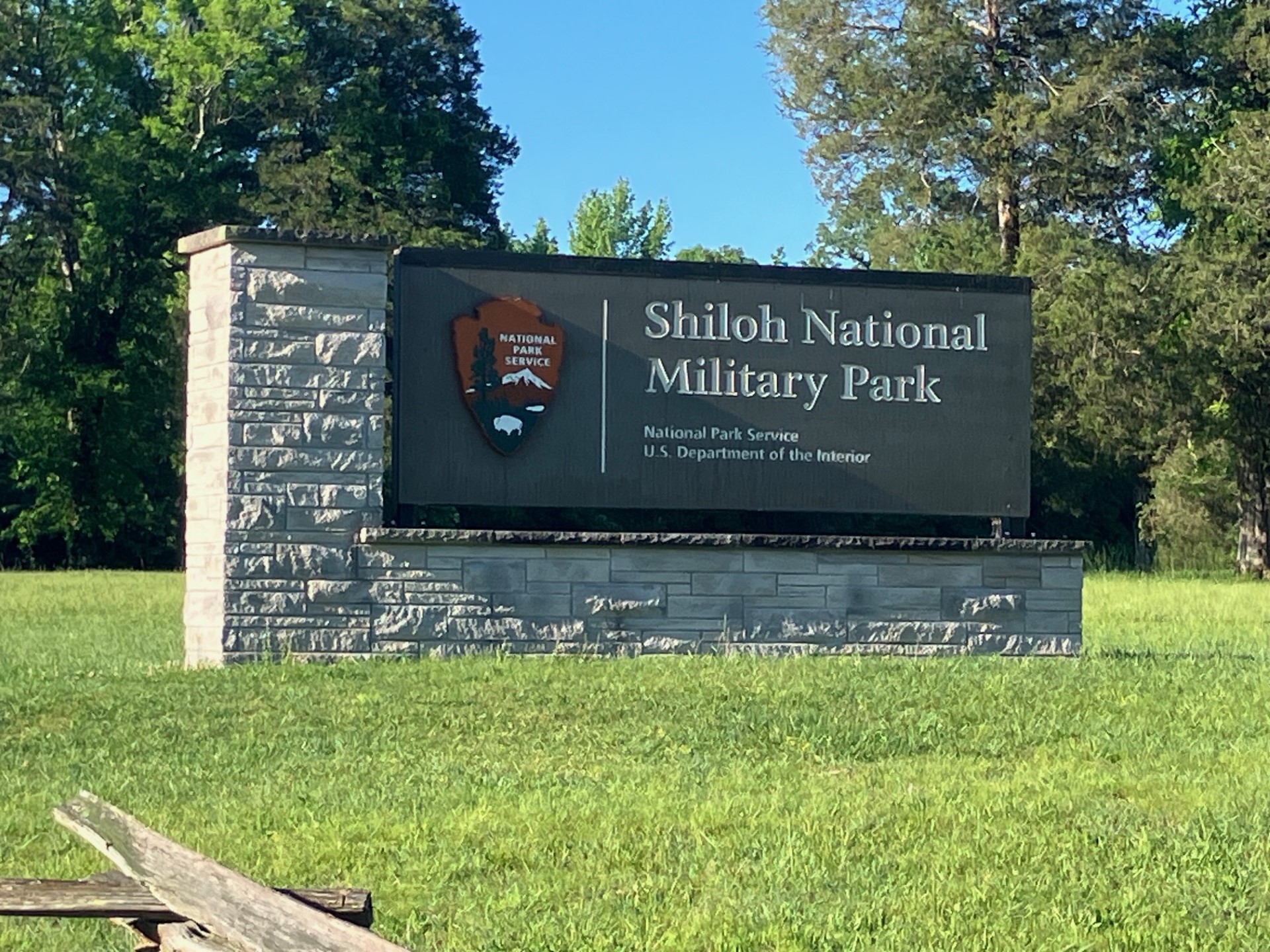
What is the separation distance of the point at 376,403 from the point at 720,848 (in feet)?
19.9

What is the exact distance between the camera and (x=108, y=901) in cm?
432

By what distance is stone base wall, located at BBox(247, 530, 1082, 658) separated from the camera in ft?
39.6

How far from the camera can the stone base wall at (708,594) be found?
1207 centimetres

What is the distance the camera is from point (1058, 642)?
42.9ft

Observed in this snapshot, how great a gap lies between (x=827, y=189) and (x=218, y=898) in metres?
40.0

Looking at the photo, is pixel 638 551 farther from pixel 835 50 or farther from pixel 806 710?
pixel 835 50

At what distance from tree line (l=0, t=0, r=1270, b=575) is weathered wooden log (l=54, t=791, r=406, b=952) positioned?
32.6 m

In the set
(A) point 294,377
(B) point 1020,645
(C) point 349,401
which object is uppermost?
(A) point 294,377

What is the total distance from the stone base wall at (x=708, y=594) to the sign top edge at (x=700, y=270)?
6.21ft

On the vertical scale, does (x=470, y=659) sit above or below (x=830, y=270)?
Result: below

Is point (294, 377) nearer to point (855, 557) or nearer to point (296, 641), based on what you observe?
point (296, 641)

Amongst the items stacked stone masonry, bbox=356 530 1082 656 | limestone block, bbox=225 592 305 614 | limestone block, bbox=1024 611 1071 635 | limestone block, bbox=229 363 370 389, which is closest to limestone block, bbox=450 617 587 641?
stacked stone masonry, bbox=356 530 1082 656

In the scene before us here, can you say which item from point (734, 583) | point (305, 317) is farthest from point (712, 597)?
point (305, 317)

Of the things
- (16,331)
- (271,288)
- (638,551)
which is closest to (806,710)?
(638,551)
